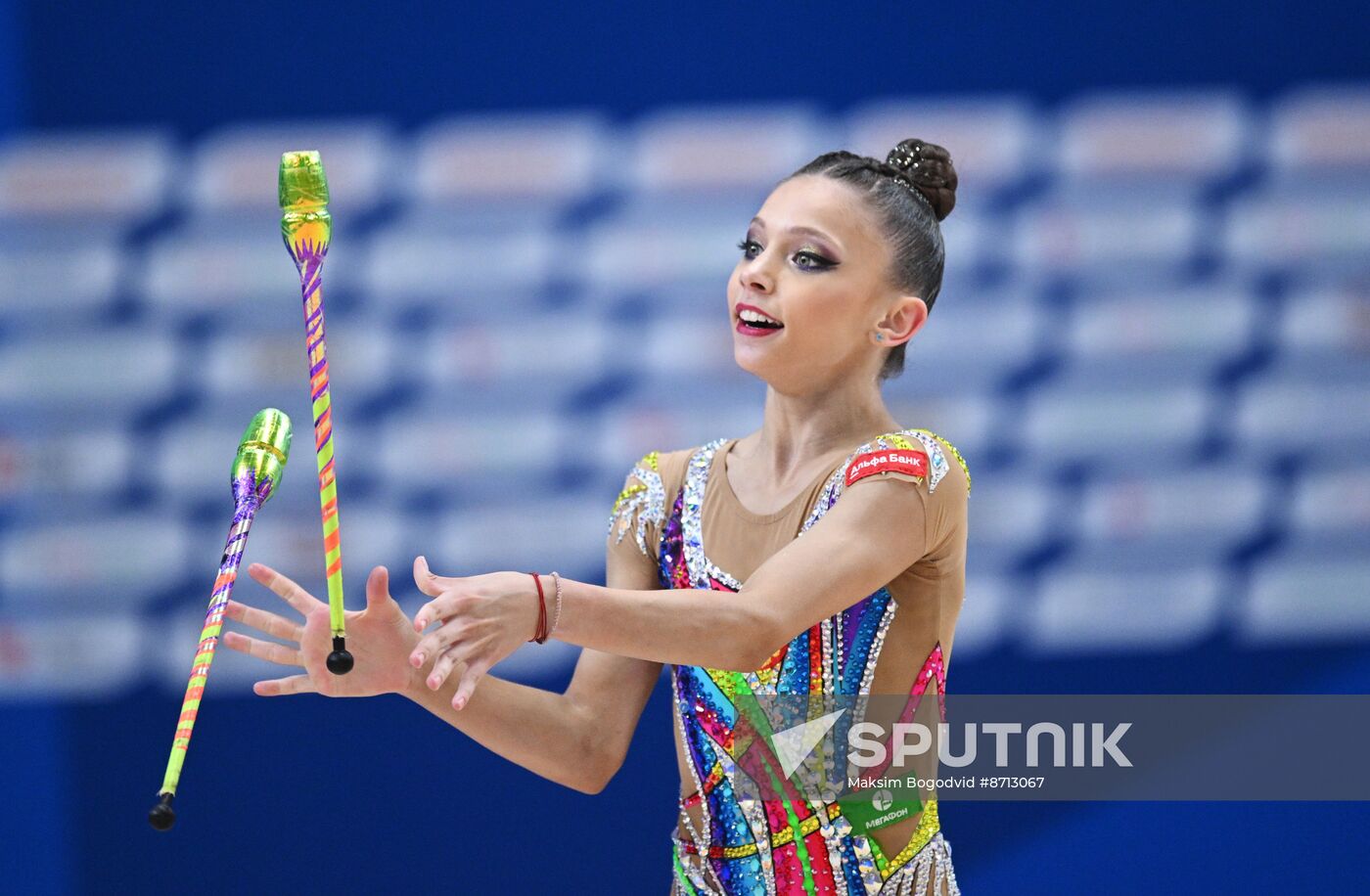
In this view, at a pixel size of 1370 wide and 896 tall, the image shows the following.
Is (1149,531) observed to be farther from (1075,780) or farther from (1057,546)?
(1075,780)

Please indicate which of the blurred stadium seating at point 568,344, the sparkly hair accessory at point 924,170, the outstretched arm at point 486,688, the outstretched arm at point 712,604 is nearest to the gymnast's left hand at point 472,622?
the outstretched arm at point 712,604

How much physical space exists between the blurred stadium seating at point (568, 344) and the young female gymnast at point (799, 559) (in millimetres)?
966

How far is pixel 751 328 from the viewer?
1.66 metres

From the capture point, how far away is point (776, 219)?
1.69 metres

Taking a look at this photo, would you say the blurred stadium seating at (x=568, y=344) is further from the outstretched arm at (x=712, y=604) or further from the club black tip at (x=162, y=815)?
the club black tip at (x=162, y=815)

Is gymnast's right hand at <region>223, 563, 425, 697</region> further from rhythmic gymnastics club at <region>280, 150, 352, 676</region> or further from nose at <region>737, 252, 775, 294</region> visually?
nose at <region>737, 252, 775, 294</region>

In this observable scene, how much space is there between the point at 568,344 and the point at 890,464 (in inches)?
50.5

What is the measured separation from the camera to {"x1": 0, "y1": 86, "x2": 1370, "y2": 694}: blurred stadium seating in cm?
271

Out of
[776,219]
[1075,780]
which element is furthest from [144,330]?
[1075,780]

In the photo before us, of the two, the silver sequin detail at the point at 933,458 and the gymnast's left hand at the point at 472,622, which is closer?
the gymnast's left hand at the point at 472,622

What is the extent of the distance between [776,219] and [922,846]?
27.5 inches

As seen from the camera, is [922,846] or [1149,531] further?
[1149,531]

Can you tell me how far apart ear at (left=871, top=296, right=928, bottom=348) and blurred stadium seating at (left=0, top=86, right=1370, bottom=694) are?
1.05 metres

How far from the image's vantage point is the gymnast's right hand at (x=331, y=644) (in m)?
1.43
